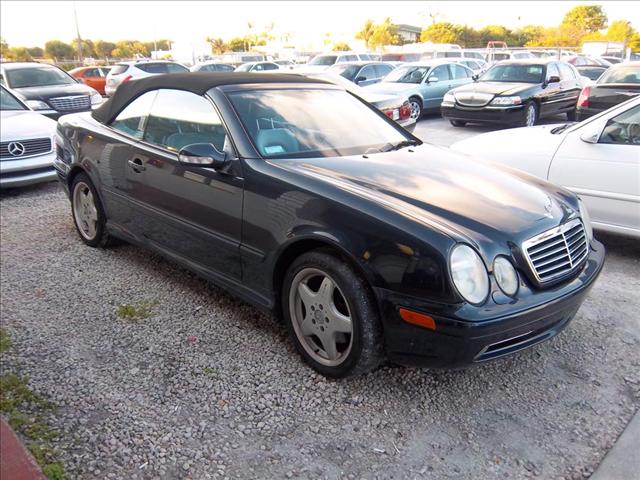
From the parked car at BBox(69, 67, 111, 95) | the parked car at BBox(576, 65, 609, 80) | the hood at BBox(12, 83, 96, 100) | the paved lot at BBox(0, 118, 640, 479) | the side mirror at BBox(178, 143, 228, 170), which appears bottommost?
the parked car at BBox(69, 67, 111, 95)

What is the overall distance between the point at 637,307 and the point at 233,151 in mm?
2917

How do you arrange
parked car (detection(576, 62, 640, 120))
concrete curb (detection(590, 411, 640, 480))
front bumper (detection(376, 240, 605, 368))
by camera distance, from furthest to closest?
parked car (detection(576, 62, 640, 120)) < front bumper (detection(376, 240, 605, 368)) < concrete curb (detection(590, 411, 640, 480))

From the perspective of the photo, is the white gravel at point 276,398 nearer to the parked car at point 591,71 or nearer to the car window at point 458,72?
the car window at point 458,72

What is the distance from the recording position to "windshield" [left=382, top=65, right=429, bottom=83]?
13812 millimetres

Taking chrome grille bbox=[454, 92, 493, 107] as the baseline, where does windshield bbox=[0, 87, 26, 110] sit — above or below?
above

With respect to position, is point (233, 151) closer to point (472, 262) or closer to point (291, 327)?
point (291, 327)

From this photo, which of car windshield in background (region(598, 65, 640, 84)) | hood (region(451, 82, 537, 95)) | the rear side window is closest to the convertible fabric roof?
car windshield in background (region(598, 65, 640, 84))

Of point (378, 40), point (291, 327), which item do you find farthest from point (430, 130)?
point (378, 40)

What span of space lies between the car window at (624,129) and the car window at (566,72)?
28.3 ft

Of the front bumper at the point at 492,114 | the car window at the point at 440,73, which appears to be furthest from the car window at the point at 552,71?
the car window at the point at 440,73

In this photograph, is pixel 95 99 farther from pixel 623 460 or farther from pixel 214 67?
pixel 623 460

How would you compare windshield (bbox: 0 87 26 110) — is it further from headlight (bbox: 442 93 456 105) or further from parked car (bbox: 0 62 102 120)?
headlight (bbox: 442 93 456 105)

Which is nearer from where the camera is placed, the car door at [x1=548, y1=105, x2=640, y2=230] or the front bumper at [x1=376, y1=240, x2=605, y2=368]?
the front bumper at [x1=376, y1=240, x2=605, y2=368]

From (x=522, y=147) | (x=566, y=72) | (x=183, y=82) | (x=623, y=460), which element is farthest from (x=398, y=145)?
(x=566, y=72)
